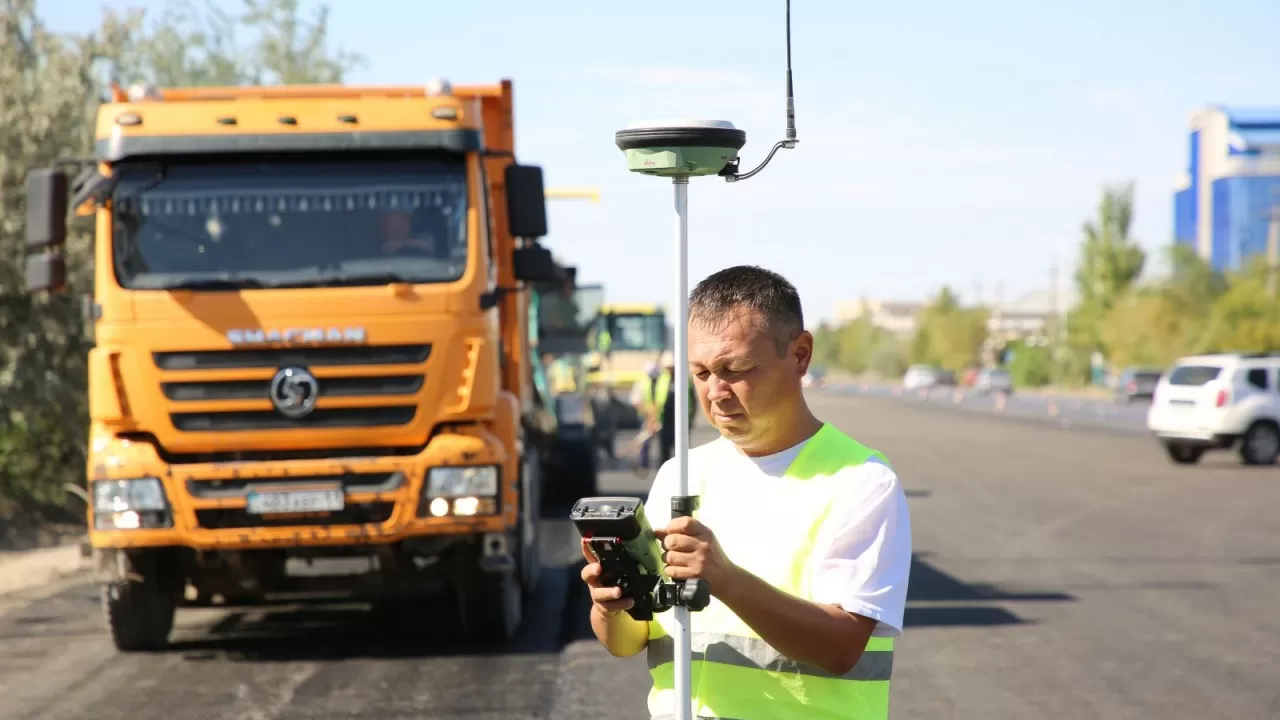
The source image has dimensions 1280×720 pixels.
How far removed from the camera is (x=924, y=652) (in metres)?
9.58

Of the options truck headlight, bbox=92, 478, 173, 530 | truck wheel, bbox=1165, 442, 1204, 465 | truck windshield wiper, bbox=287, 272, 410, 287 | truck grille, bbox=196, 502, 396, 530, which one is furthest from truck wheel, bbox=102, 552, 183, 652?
truck wheel, bbox=1165, 442, 1204, 465

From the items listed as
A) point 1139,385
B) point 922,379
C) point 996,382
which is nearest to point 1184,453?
point 1139,385

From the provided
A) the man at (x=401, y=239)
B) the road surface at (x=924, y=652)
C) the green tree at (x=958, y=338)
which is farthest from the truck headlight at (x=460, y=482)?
the green tree at (x=958, y=338)

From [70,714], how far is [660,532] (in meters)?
5.92

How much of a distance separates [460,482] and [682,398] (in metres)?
6.32

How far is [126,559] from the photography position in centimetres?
919

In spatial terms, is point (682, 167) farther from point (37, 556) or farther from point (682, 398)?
point (37, 556)

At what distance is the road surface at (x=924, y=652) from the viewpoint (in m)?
8.01

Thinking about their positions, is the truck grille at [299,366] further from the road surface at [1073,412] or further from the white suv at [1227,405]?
the road surface at [1073,412]

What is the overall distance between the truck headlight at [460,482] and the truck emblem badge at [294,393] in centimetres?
80

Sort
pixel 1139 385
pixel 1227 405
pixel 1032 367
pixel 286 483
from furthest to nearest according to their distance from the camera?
pixel 1032 367
pixel 1139 385
pixel 1227 405
pixel 286 483

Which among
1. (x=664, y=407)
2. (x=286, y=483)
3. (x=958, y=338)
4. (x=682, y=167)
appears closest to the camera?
(x=682, y=167)

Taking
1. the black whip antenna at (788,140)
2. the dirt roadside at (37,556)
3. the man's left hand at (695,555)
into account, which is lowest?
the dirt roadside at (37,556)

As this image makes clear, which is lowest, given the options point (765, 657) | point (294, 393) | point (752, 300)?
point (294, 393)
